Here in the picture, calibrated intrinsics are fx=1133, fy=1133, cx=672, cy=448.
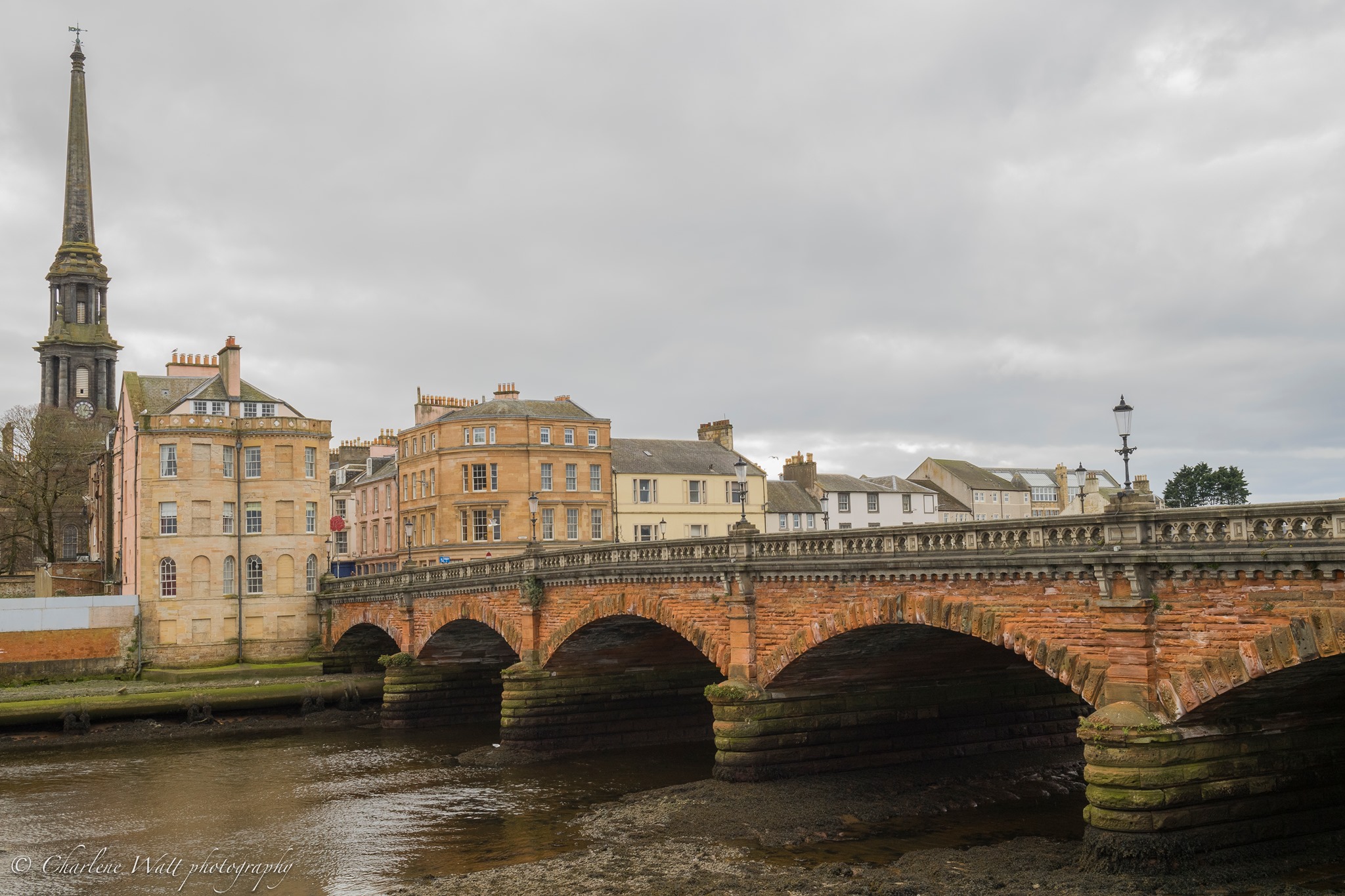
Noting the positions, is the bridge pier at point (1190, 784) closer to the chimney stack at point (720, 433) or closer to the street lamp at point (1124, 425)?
the street lamp at point (1124, 425)

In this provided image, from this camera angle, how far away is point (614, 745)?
39969mm

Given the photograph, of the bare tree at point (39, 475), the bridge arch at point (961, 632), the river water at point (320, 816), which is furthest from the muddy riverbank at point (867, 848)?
the bare tree at point (39, 475)

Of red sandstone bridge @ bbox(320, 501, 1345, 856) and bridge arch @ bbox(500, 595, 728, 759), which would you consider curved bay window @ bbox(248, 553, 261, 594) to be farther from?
bridge arch @ bbox(500, 595, 728, 759)

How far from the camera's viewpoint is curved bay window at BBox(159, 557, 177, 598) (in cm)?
5738

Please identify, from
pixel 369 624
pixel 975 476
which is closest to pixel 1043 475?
pixel 975 476

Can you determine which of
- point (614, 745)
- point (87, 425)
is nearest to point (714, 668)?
point (614, 745)

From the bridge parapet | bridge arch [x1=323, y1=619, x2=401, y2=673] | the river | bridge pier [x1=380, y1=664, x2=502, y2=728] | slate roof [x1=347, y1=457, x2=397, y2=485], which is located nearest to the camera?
the bridge parapet

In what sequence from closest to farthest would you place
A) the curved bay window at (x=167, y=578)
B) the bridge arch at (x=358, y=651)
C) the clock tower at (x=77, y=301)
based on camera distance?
the curved bay window at (x=167, y=578)
the bridge arch at (x=358, y=651)
the clock tower at (x=77, y=301)

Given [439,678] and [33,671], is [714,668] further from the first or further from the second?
[33,671]

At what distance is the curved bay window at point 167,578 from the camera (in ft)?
188

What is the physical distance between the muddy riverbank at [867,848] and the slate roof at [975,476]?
56.8 m

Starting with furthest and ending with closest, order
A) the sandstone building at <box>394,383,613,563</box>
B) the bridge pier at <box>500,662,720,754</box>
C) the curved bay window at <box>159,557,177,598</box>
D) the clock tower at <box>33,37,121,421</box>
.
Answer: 1. the clock tower at <box>33,37,121,421</box>
2. the sandstone building at <box>394,383,613,563</box>
3. the curved bay window at <box>159,557,177,598</box>
4. the bridge pier at <box>500,662,720,754</box>

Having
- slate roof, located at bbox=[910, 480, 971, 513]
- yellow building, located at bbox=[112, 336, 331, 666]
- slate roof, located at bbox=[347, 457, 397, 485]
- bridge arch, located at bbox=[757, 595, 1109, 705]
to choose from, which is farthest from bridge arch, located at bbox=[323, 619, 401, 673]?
slate roof, located at bbox=[910, 480, 971, 513]

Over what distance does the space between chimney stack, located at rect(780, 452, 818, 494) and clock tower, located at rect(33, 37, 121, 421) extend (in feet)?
200
